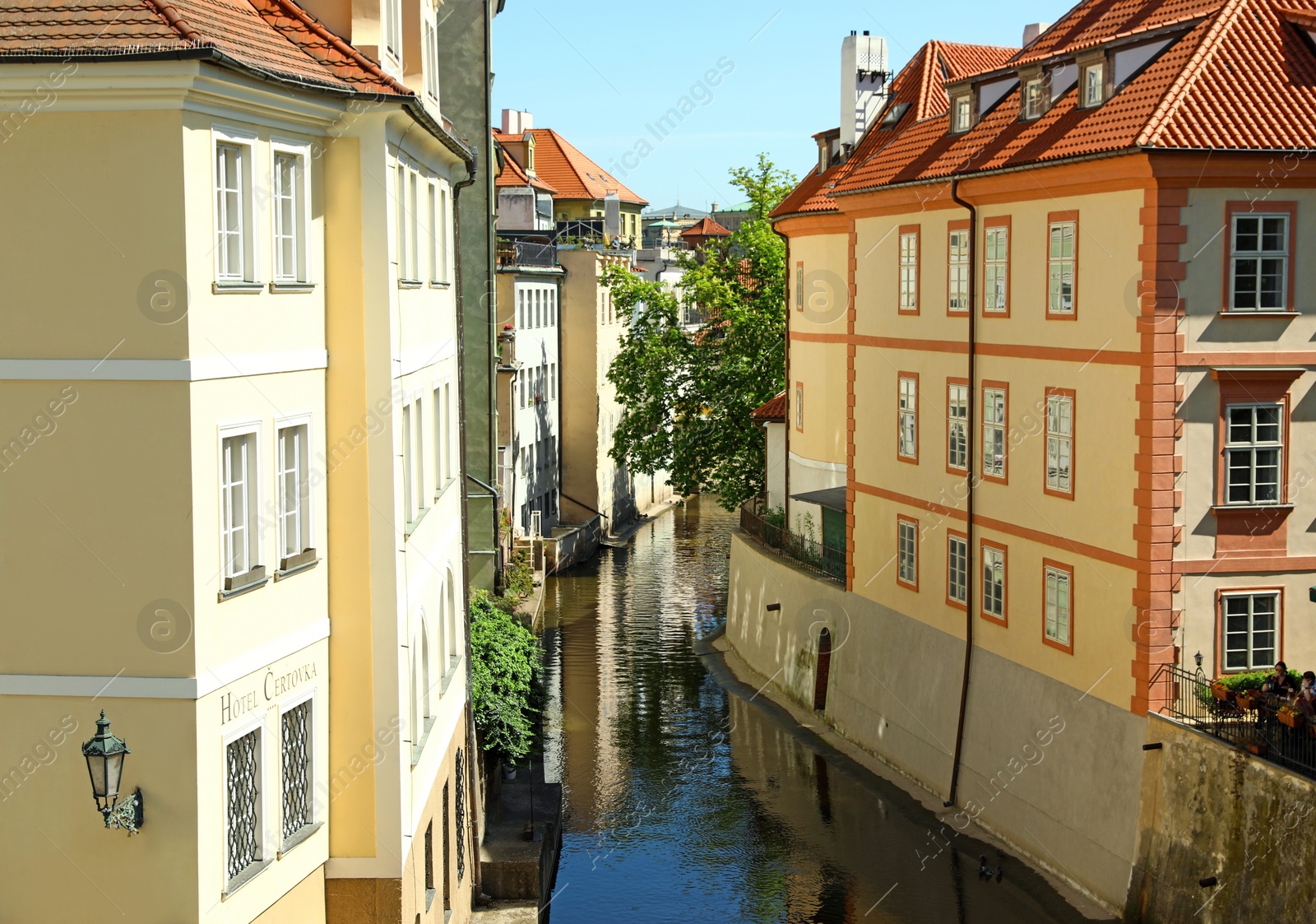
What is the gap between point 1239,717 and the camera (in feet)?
66.3

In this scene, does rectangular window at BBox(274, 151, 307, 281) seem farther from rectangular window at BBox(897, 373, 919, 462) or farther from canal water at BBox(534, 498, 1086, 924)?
rectangular window at BBox(897, 373, 919, 462)

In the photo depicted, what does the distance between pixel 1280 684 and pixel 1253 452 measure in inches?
128

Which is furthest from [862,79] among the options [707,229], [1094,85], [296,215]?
[707,229]

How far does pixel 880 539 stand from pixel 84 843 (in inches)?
829

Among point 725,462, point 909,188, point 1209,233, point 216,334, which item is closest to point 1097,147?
point 1209,233

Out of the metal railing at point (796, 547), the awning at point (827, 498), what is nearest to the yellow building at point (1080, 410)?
the metal railing at point (796, 547)

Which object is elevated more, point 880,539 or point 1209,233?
point 1209,233

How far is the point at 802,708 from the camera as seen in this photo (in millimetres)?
34812

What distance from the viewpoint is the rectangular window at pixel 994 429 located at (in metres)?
25.4

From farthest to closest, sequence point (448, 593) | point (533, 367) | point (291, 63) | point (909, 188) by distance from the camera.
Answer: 1. point (533, 367)
2. point (909, 188)
3. point (448, 593)
4. point (291, 63)

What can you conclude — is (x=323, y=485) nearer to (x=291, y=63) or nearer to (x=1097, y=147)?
(x=291, y=63)

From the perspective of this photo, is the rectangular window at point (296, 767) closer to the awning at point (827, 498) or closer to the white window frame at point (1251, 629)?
the white window frame at point (1251, 629)

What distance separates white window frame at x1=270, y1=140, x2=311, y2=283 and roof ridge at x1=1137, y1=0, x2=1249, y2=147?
1174cm

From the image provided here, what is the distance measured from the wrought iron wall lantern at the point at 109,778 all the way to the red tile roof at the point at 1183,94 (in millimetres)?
14792
